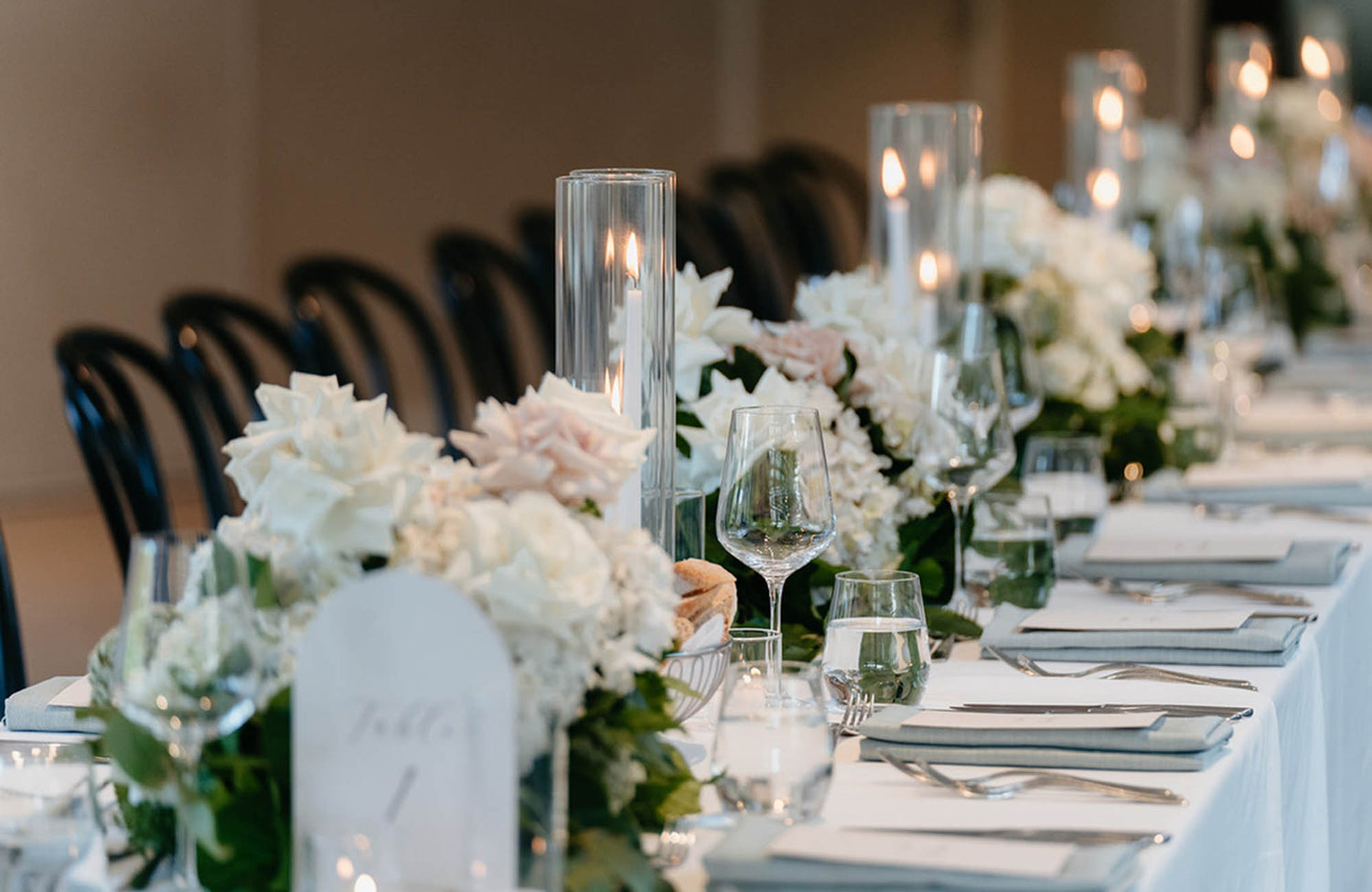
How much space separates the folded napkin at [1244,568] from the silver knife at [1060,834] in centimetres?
85

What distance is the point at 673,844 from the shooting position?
3.78 feet

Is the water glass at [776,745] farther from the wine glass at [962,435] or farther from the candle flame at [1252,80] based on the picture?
the candle flame at [1252,80]

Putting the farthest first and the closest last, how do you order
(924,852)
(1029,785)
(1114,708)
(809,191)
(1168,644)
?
(809,191) → (1168,644) → (1114,708) → (1029,785) → (924,852)

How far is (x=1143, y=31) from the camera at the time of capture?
8.66 m

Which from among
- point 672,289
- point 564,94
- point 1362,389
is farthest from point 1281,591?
point 564,94

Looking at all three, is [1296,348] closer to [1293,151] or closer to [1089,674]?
[1293,151]

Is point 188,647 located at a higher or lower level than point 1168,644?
higher

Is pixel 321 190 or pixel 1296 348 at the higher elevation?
pixel 321 190

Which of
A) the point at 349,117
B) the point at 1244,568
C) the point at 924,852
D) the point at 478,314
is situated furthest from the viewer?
the point at 349,117

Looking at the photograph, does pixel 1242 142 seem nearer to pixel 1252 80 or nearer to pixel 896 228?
pixel 1252 80

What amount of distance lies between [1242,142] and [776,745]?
3.72m

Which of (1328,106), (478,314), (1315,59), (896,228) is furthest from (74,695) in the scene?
(1315,59)

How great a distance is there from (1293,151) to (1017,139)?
14.2 feet

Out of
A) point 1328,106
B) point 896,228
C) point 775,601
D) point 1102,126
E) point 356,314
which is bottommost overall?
point 775,601
